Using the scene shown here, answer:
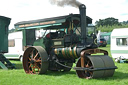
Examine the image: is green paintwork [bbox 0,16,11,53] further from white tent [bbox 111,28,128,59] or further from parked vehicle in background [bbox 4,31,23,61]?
white tent [bbox 111,28,128,59]

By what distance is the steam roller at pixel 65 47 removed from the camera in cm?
769

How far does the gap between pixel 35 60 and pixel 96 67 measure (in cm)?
302

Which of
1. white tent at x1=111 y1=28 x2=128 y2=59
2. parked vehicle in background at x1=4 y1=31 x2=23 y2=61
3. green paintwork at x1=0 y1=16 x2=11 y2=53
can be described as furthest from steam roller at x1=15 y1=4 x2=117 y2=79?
parked vehicle in background at x1=4 y1=31 x2=23 y2=61

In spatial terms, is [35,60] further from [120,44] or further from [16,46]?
[16,46]

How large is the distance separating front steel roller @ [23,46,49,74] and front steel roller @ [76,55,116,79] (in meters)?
1.61

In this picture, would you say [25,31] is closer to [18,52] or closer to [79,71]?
[79,71]

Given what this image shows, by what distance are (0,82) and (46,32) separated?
3.32m

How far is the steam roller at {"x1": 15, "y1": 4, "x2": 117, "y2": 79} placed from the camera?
7.69 meters

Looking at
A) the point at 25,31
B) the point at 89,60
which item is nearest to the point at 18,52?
the point at 25,31

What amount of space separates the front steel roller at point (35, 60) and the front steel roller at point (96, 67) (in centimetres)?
161

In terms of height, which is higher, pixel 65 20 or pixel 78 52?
pixel 65 20

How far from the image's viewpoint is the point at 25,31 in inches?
393

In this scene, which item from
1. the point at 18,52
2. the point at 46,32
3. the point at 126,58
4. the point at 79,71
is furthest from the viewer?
the point at 18,52

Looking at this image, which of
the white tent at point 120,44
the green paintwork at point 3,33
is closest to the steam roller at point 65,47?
the green paintwork at point 3,33
